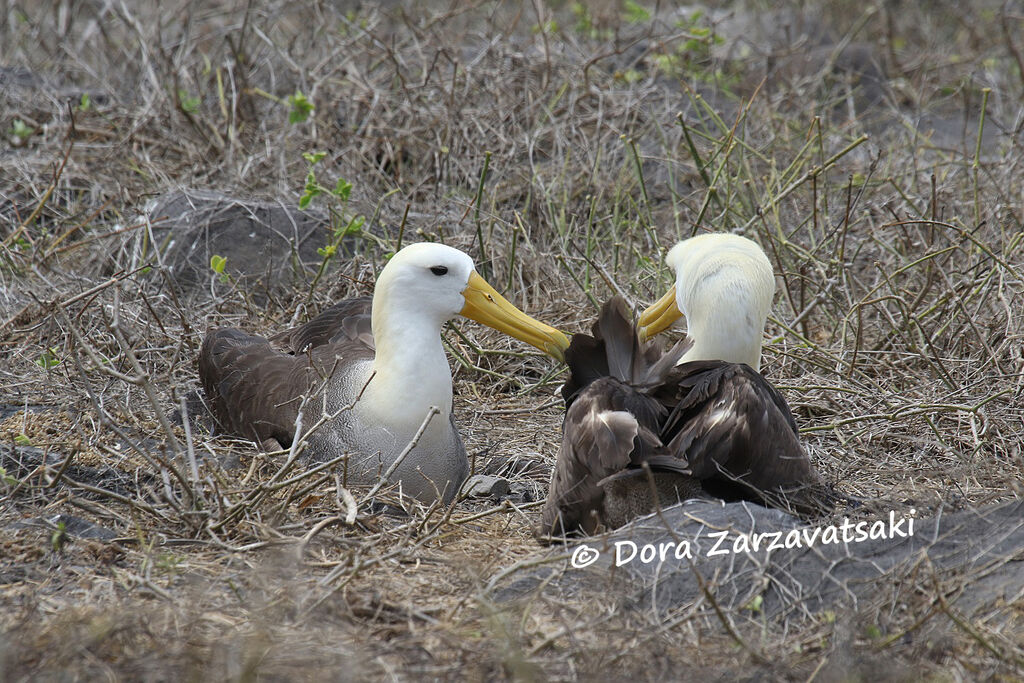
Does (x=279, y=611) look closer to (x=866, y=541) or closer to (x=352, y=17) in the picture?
(x=866, y=541)

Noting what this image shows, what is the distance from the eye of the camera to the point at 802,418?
16.0 feet

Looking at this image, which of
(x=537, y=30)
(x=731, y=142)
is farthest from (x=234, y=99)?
(x=731, y=142)

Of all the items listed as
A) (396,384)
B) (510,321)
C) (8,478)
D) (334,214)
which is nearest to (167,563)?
(8,478)

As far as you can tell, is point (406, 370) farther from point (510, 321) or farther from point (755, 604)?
point (755, 604)

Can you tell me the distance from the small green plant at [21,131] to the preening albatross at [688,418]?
162 inches

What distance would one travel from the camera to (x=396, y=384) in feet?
13.3

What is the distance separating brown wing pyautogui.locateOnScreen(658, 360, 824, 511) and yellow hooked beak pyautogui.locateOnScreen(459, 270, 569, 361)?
0.78 metres

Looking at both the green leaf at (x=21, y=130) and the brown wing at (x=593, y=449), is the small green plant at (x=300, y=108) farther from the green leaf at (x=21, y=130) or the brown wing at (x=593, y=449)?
the brown wing at (x=593, y=449)

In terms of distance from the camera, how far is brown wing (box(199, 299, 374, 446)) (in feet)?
14.1

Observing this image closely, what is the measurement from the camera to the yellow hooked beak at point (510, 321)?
4348 mm

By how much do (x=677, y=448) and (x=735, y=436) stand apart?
0.19 m

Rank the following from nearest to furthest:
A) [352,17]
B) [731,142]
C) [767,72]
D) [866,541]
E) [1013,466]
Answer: [866,541] → [1013,466] → [731,142] → [352,17] → [767,72]

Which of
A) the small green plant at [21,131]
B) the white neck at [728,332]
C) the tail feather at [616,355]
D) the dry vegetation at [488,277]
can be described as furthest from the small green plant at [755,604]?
the small green plant at [21,131]

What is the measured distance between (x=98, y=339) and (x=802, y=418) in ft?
10.3
